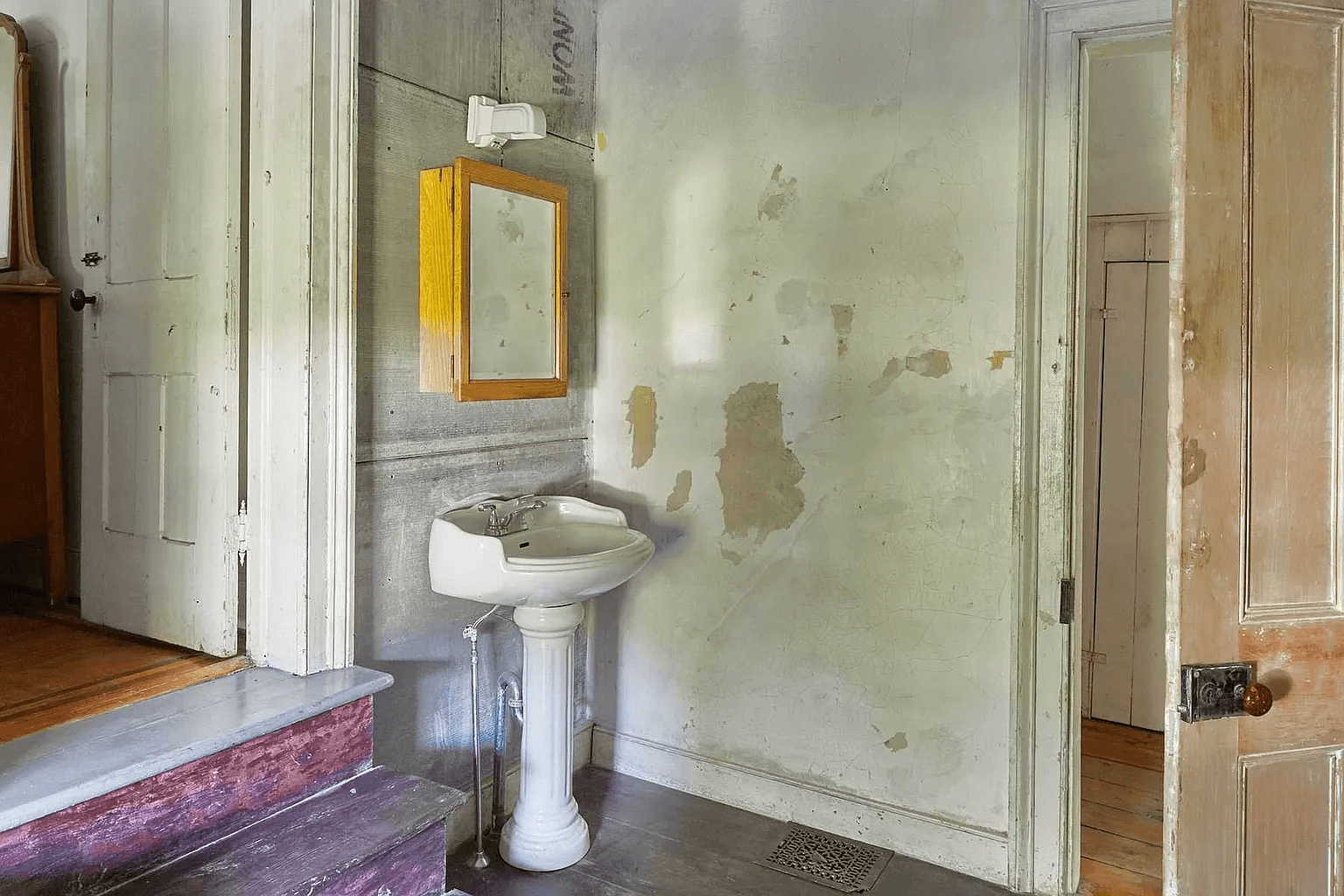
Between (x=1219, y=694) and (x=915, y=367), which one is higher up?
(x=915, y=367)

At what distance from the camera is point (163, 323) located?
7.59 feet

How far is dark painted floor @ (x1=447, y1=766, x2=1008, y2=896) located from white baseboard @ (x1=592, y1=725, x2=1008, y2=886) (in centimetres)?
4

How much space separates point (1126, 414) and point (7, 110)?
4.10m

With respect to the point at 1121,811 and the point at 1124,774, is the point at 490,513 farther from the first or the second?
the point at 1124,774

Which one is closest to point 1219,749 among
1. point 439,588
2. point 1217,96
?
point 1217,96

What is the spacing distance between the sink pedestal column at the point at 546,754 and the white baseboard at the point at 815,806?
0.48m

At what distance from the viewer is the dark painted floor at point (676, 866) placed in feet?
7.65

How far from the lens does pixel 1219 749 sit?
4.24 feet

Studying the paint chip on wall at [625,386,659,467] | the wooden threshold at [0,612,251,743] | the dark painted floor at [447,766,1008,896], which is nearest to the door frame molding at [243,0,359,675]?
the wooden threshold at [0,612,251,743]

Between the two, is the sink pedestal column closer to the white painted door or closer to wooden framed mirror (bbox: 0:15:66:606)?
the white painted door

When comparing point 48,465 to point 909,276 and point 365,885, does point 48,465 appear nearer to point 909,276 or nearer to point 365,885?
point 365,885

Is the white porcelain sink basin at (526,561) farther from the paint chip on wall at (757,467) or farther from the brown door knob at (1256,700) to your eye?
the brown door knob at (1256,700)

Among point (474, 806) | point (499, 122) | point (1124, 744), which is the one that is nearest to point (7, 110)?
point (499, 122)

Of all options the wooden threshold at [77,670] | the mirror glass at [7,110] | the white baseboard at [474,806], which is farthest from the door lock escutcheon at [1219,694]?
the mirror glass at [7,110]
